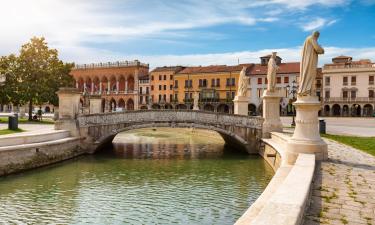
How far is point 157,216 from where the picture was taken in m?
10.8

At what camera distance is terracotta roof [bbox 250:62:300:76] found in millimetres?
69688

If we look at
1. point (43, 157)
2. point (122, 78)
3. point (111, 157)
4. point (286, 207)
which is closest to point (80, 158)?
point (111, 157)

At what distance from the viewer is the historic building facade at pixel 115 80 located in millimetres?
86562

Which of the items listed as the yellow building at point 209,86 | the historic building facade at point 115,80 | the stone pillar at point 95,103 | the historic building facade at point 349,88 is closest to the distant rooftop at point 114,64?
the historic building facade at point 115,80

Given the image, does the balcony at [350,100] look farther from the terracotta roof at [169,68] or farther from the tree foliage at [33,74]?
the tree foliage at [33,74]

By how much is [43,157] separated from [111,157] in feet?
16.0

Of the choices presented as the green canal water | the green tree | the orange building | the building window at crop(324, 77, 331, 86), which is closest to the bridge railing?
the green canal water

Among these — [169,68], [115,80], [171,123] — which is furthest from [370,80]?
[171,123]

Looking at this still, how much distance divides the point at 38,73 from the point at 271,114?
23780 millimetres

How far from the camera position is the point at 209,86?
7775 centimetres

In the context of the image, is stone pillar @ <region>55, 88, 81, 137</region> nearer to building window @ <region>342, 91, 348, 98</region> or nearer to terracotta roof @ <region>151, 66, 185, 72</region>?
building window @ <region>342, 91, 348, 98</region>

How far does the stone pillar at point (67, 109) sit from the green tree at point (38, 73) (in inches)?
629

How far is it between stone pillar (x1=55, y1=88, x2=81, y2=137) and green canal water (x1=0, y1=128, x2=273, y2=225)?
2044 mm

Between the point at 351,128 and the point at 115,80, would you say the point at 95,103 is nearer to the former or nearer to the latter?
the point at 351,128
